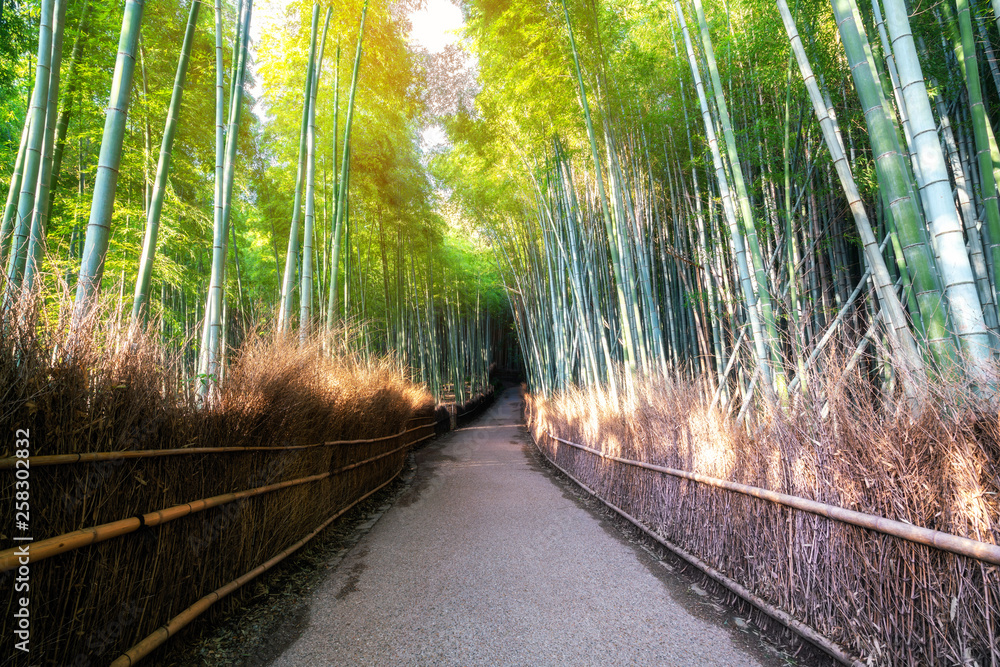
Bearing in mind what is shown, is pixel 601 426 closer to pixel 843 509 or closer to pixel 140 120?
pixel 843 509

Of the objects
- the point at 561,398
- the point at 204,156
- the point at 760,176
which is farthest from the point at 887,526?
the point at 204,156

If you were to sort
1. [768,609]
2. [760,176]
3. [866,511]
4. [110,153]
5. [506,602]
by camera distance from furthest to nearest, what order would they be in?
[760,176] < [506,602] < [110,153] < [768,609] < [866,511]

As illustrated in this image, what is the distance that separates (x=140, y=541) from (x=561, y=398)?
5612mm

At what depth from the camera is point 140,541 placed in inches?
58.6

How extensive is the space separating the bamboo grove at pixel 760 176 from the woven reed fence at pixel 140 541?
7.75 feet

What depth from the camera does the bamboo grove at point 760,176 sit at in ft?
5.51

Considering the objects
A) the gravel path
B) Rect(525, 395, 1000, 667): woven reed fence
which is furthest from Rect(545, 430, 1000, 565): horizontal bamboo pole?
the gravel path

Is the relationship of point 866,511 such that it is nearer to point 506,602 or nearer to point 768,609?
point 768,609

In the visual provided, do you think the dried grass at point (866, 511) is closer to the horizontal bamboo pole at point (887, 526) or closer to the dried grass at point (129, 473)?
the horizontal bamboo pole at point (887, 526)

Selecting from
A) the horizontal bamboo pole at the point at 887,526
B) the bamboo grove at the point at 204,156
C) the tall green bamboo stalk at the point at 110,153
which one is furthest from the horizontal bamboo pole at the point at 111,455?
the horizontal bamboo pole at the point at 887,526

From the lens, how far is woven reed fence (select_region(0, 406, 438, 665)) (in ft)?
3.87

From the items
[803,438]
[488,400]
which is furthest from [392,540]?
[488,400]

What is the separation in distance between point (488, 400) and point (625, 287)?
558 inches

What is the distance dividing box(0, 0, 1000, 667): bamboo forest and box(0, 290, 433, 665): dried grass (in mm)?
11
